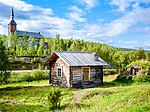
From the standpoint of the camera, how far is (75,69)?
3038 centimetres

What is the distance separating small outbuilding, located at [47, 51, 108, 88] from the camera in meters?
30.2

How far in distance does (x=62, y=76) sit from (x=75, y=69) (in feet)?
7.05

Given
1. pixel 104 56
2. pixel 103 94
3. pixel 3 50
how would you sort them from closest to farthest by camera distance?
pixel 103 94
pixel 3 50
pixel 104 56

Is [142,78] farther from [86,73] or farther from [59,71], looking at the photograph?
[59,71]

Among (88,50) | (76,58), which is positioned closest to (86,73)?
(76,58)

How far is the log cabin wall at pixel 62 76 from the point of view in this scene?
100 ft

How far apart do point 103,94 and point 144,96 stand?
543 cm

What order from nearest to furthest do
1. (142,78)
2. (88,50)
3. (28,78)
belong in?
(142,78), (28,78), (88,50)

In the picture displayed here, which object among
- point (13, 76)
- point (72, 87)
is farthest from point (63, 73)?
point (13, 76)

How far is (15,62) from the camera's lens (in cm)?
5438

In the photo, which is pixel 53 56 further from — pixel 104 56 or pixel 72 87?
pixel 104 56

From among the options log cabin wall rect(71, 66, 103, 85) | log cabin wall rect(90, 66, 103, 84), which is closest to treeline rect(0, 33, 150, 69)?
log cabin wall rect(90, 66, 103, 84)

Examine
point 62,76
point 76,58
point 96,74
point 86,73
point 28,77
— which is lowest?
point 28,77

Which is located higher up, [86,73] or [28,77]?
[86,73]
